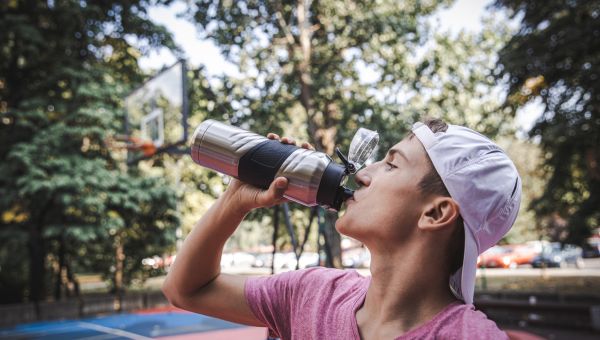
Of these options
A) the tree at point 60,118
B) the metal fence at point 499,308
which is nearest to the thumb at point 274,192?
the metal fence at point 499,308

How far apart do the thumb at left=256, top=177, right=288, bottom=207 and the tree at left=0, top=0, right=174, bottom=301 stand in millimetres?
12558

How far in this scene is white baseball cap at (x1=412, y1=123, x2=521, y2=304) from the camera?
114cm

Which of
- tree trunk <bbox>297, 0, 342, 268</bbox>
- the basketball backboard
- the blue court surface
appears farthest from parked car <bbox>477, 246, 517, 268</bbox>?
the basketball backboard

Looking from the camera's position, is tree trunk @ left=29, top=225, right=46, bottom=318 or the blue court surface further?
tree trunk @ left=29, top=225, right=46, bottom=318

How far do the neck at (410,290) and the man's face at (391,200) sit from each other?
0.06 metres

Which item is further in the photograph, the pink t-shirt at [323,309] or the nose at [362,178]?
the nose at [362,178]

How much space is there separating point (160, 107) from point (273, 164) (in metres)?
9.91

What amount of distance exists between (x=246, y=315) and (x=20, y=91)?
1544 cm

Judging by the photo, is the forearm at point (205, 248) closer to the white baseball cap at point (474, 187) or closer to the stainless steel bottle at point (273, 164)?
the stainless steel bottle at point (273, 164)

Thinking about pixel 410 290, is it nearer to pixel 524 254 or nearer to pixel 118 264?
pixel 118 264

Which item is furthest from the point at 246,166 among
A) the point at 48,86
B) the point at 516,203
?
the point at 48,86

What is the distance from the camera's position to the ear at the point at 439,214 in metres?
1.17

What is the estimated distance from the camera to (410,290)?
121 cm

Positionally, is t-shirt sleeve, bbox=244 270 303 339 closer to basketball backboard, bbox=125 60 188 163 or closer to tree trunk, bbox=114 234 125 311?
basketball backboard, bbox=125 60 188 163
